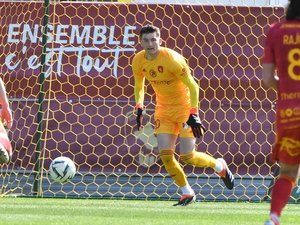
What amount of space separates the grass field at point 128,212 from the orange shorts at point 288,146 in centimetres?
212

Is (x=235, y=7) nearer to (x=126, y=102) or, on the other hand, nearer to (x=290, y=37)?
(x=126, y=102)

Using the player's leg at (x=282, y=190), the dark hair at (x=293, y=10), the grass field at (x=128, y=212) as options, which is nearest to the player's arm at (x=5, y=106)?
the grass field at (x=128, y=212)

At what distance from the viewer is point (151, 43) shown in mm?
11055

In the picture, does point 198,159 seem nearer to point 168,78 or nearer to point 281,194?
point 168,78

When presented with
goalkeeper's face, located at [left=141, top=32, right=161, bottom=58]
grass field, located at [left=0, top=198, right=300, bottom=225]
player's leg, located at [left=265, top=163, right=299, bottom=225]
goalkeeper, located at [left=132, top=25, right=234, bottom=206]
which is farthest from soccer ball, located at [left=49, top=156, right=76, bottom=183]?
player's leg, located at [left=265, top=163, right=299, bottom=225]

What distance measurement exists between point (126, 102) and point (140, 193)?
118 cm

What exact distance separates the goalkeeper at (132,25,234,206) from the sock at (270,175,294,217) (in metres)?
4.47

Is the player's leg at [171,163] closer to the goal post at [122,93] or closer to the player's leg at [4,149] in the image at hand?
the goal post at [122,93]

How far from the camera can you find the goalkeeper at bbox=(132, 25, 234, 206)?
36.4 feet

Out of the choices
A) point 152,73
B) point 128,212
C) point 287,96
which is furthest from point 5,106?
point 287,96

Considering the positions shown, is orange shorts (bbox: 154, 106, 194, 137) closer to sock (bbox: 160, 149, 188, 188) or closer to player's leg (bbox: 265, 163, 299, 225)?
sock (bbox: 160, 149, 188, 188)

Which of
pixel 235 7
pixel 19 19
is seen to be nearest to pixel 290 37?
pixel 235 7

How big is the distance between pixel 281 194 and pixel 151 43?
15.7 ft

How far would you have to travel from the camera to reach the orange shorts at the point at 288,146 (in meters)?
6.43
